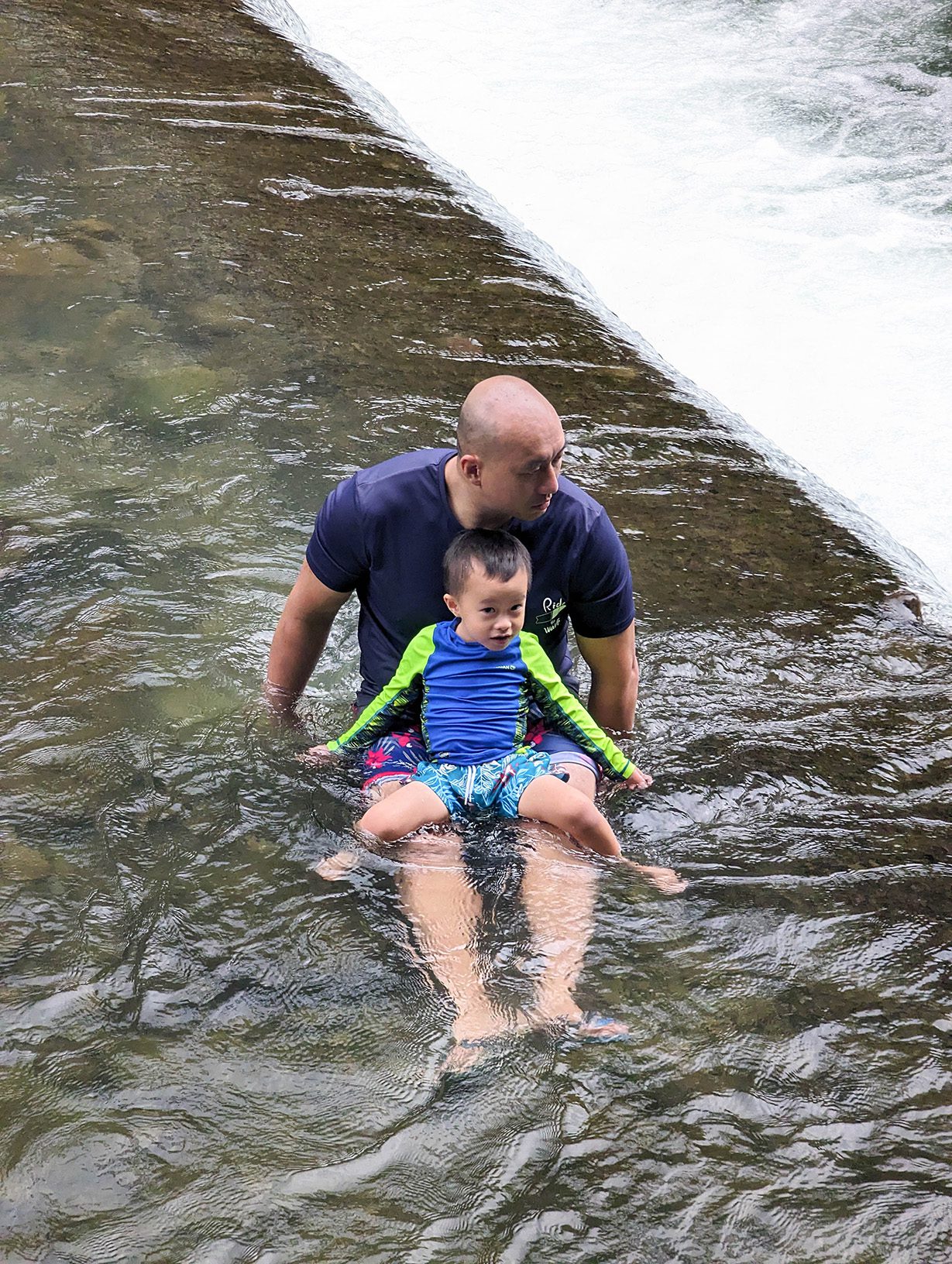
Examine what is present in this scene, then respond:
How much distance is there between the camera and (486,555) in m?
2.96

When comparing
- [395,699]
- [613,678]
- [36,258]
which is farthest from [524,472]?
[36,258]

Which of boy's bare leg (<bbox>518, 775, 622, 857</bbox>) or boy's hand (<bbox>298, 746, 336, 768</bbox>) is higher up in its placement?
boy's bare leg (<bbox>518, 775, 622, 857</bbox>)

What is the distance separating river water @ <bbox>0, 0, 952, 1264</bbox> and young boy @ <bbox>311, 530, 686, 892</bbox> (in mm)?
153

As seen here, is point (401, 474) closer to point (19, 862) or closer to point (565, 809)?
point (565, 809)

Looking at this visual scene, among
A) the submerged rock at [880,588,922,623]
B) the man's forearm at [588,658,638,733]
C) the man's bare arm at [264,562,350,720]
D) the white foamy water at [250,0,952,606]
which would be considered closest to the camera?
the man's bare arm at [264,562,350,720]

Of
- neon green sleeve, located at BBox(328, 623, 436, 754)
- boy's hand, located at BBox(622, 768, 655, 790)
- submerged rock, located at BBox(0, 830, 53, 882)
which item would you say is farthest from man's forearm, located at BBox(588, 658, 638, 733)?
submerged rock, located at BBox(0, 830, 53, 882)

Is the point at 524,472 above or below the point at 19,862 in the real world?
above

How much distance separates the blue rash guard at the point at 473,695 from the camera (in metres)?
3.15

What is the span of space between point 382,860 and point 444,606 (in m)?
0.69

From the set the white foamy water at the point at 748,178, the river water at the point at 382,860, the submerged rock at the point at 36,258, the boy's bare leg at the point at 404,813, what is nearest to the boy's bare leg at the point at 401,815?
the boy's bare leg at the point at 404,813

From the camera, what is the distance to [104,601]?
4266mm

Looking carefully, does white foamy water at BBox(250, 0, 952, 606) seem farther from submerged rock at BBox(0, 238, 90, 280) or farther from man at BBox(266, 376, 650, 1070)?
submerged rock at BBox(0, 238, 90, 280)

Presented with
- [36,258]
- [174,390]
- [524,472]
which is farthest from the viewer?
[36,258]

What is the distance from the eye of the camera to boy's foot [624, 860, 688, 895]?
3178 millimetres
